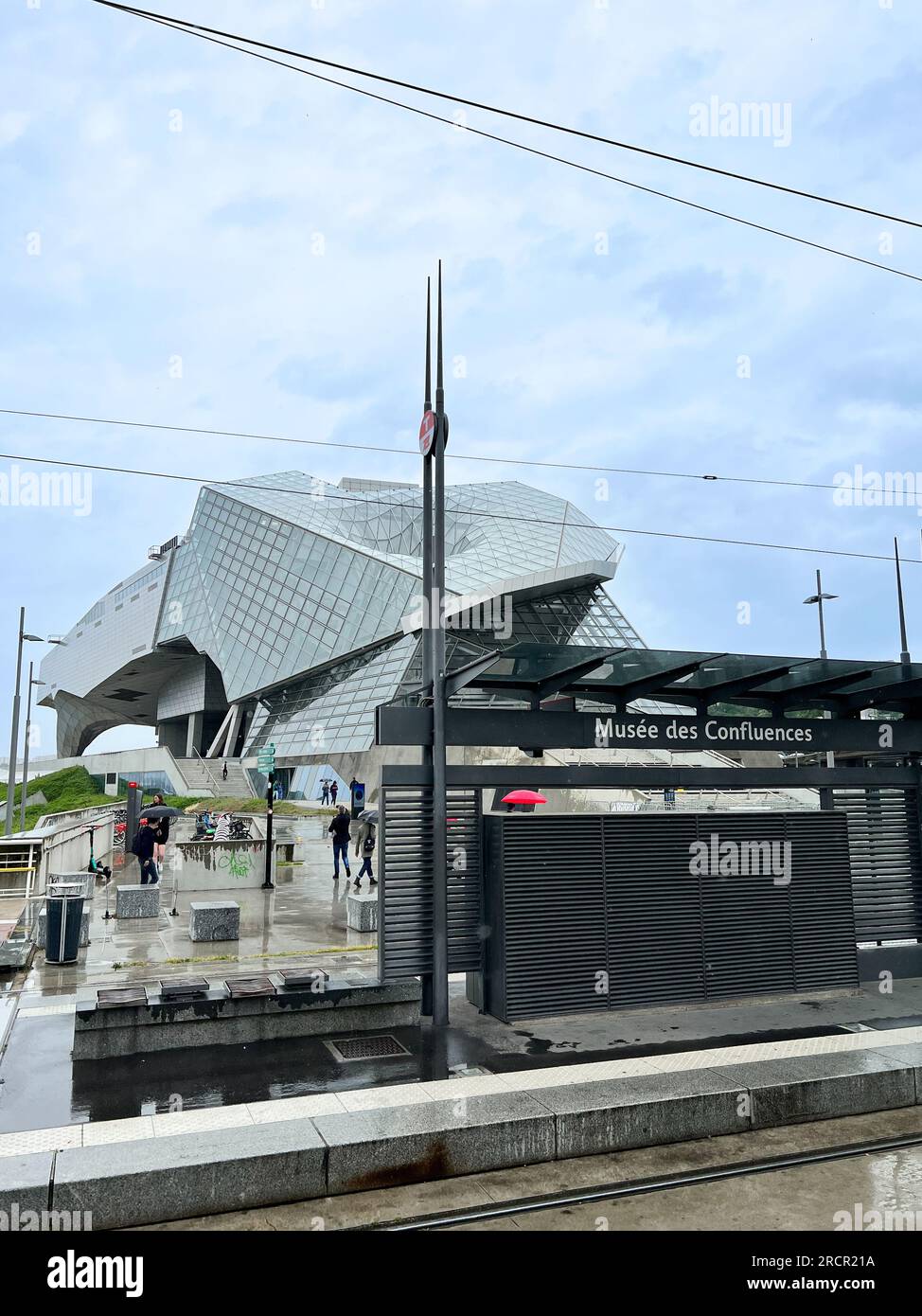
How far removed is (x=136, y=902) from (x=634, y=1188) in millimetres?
13466

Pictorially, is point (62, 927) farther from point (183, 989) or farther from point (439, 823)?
point (439, 823)

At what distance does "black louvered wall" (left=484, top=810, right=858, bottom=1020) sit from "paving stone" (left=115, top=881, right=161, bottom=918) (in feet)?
30.8

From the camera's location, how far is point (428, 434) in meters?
11.1

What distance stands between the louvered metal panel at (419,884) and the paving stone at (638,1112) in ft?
10.1

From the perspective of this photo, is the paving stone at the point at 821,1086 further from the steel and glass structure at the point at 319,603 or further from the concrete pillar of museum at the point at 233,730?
the concrete pillar of museum at the point at 233,730

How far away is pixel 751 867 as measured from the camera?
11266mm

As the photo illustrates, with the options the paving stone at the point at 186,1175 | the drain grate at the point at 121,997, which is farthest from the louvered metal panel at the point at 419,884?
the paving stone at the point at 186,1175

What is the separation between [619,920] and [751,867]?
73.8 inches

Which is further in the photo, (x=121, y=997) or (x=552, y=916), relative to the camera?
(x=552, y=916)

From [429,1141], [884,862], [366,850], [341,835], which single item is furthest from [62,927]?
[884,862]

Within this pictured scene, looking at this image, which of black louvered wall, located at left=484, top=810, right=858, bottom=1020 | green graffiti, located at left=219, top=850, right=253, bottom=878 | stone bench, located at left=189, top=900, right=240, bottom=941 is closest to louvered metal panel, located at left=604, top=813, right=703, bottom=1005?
black louvered wall, located at left=484, top=810, right=858, bottom=1020

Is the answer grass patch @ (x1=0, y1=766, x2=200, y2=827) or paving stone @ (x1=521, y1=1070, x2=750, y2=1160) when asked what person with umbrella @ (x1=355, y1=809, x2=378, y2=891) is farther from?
grass patch @ (x1=0, y1=766, x2=200, y2=827)
